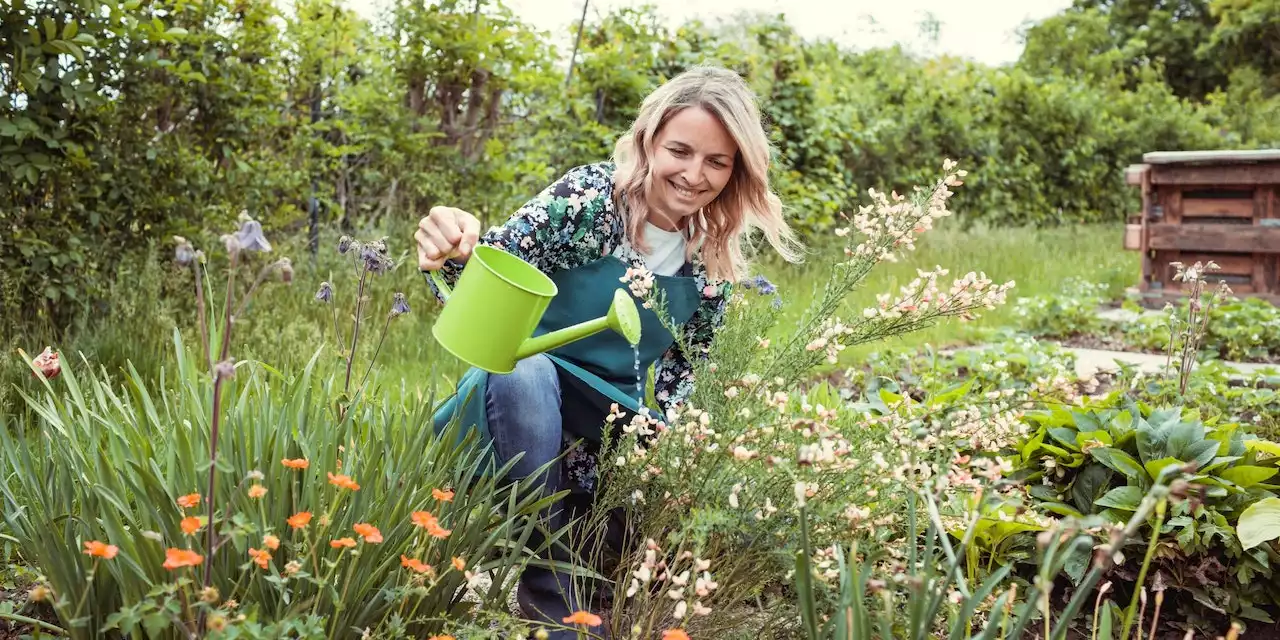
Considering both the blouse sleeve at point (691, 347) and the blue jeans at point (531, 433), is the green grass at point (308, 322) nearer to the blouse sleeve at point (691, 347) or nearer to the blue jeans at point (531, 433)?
the blue jeans at point (531, 433)

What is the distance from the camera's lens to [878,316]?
1.88 m

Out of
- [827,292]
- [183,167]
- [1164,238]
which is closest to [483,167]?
[183,167]

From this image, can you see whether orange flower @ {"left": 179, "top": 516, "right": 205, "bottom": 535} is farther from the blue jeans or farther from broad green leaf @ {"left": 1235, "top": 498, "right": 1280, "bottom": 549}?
broad green leaf @ {"left": 1235, "top": 498, "right": 1280, "bottom": 549}

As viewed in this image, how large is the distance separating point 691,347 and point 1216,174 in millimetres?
5748

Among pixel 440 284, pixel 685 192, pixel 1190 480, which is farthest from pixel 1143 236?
pixel 440 284

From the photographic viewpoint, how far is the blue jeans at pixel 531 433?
6.36 feet

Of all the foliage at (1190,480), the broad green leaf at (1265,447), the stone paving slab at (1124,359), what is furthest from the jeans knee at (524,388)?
the stone paving slab at (1124,359)

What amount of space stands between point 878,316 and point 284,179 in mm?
3272

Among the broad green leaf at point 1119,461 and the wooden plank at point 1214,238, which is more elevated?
the broad green leaf at point 1119,461

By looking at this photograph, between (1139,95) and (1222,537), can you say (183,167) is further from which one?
(1139,95)

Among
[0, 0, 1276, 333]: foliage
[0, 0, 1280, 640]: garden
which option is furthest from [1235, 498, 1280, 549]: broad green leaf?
[0, 0, 1276, 333]: foliage

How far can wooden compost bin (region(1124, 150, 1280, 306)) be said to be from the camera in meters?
6.60

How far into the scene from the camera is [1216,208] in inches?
269

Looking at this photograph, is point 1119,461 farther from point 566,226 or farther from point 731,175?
point 566,226
